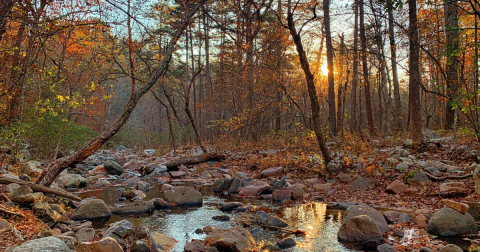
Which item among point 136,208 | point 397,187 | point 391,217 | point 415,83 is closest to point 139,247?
point 136,208

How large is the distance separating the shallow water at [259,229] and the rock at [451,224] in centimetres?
141

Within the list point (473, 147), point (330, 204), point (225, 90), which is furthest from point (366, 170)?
point (225, 90)

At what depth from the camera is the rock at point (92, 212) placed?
18.2 feet

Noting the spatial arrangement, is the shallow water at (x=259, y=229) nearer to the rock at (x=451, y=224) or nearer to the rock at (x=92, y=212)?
the rock at (x=92, y=212)

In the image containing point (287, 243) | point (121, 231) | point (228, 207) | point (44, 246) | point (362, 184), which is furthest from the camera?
point (362, 184)

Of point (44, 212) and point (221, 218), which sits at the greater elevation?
point (44, 212)

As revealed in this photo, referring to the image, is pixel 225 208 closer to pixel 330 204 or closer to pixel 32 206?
pixel 330 204

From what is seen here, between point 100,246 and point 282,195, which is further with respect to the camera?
point 282,195

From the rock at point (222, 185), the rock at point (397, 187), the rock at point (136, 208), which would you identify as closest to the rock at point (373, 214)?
the rock at point (397, 187)

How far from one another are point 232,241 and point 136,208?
312cm

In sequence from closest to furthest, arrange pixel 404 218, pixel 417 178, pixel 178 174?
pixel 404 218, pixel 417 178, pixel 178 174

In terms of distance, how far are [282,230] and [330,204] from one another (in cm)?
210

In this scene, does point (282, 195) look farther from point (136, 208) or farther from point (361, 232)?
point (136, 208)

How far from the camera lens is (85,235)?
4379 mm
